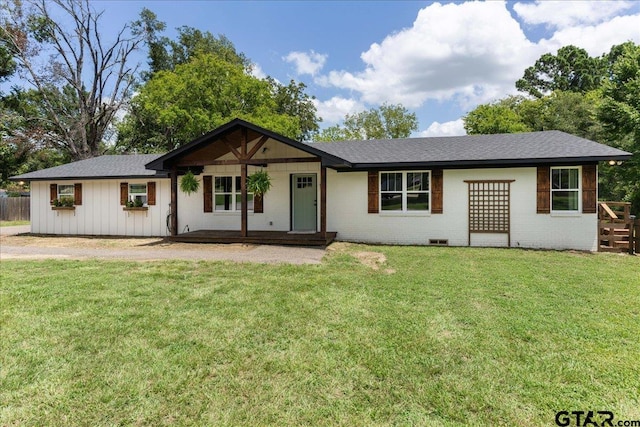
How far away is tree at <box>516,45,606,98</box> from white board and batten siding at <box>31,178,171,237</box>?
38.5m

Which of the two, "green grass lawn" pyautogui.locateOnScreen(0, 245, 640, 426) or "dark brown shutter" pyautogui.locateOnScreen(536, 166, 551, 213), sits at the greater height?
"dark brown shutter" pyautogui.locateOnScreen(536, 166, 551, 213)

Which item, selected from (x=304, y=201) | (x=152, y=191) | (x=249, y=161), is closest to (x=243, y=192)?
(x=249, y=161)

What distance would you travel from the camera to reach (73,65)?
1029 inches

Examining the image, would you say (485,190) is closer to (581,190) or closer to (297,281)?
(581,190)

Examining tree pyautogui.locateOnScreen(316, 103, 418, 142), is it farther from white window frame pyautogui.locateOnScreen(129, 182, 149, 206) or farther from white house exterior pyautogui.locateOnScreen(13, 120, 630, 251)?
white window frame pyautogui.locateOnScreen(129, 182, 149, 206)

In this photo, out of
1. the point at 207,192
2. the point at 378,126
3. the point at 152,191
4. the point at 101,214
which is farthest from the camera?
the point at 378,126

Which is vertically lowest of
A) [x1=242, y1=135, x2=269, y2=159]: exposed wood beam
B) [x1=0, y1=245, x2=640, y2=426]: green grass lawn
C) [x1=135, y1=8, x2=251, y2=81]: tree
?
[x1=0, y1=245, x2=640, y2=426]: green grass lawn

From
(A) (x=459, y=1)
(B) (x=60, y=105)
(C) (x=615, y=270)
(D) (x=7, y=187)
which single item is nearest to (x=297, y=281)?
(C) (x=615, y=270)

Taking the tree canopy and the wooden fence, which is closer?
the tree canopy

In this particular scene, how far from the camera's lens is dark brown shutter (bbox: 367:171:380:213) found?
1105 centimetres

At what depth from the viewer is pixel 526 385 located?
2758 mm

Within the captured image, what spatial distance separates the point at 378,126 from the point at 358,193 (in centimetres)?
2564

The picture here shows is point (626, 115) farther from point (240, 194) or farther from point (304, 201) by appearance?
point (240, 194)

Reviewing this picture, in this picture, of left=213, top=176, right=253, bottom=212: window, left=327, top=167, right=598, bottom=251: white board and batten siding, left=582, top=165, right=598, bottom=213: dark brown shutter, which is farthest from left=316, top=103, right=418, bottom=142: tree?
left=582, top=165, right=598, bottom=213: dark brown shutter
